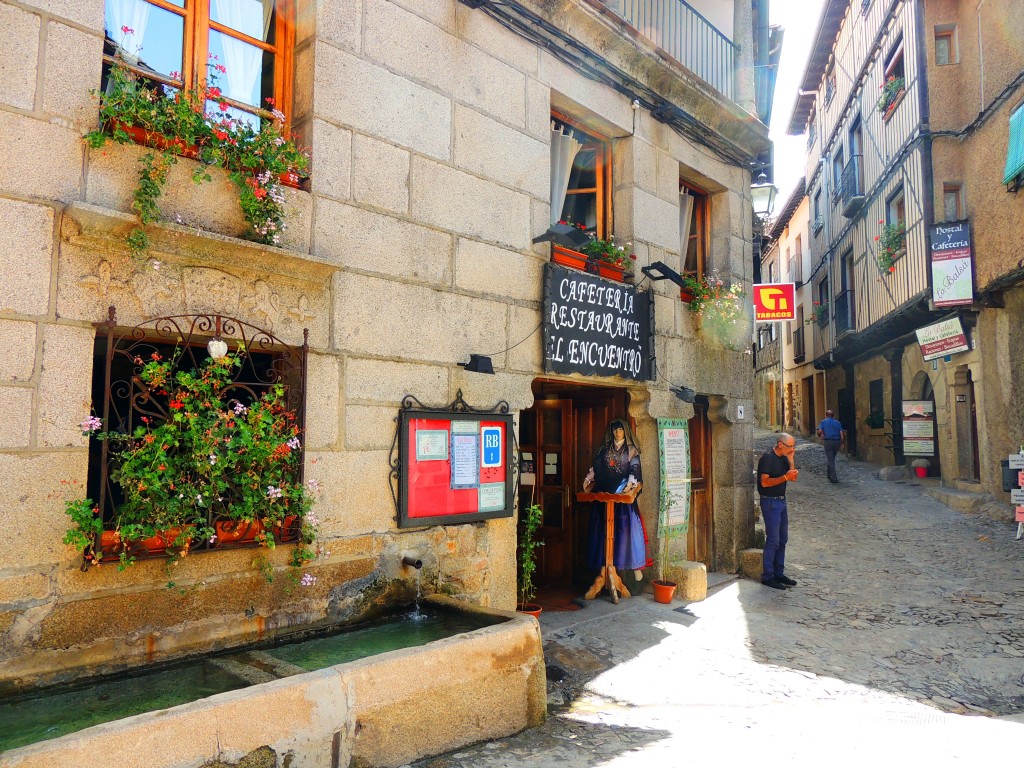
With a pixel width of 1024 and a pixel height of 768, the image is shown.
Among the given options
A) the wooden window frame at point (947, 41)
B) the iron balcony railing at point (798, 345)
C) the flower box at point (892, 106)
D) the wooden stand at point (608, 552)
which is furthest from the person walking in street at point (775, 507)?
the iron balcony railing at point (798, 345)

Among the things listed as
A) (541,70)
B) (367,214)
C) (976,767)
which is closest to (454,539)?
(367,214)

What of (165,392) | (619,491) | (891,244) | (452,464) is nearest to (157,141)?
(165,392)

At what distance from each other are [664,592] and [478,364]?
3.21 m

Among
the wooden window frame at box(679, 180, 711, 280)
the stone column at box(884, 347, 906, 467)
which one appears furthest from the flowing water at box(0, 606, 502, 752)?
the stone column at box(884, 347, 906, 467)

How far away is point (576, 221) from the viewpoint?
283 inches

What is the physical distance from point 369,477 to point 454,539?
892 mm

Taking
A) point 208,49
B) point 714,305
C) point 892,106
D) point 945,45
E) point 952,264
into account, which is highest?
A: point 945,45

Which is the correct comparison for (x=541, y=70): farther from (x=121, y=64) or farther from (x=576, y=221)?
(x=121, y=64)

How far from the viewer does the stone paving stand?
3.87 meters

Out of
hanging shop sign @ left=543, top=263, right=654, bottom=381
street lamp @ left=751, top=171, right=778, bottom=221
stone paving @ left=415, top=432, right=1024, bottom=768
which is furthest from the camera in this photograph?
street lamp @ left=751, top=171, right=778, bottom=221

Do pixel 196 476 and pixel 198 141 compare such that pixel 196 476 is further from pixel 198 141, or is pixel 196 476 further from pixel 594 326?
pixel 594 326

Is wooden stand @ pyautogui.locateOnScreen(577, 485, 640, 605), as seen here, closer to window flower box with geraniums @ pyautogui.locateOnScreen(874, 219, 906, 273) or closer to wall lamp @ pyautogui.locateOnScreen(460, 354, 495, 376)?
wall lamp @ pyautogui.locateOnScreen(460, 354, 495, 376)

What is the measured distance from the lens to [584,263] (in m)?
6.42

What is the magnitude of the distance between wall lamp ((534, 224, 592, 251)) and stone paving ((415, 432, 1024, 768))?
3.08 metres
